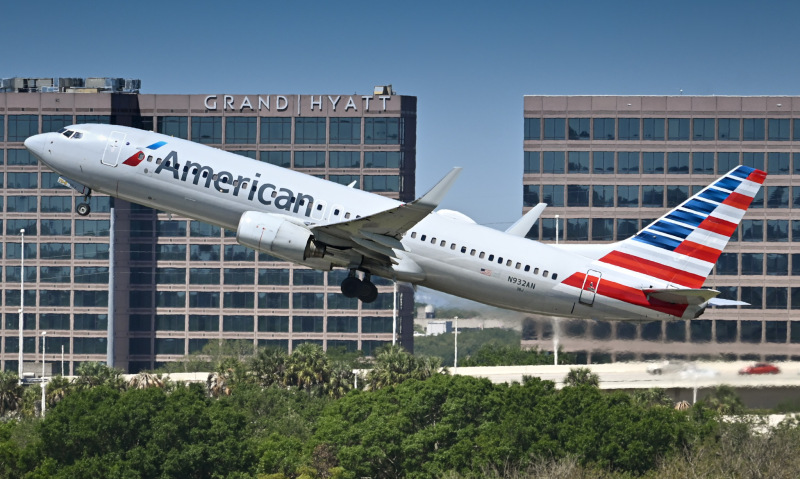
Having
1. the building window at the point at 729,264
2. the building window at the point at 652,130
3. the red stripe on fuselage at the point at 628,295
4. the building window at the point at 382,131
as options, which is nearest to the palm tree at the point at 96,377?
the building window at the point at 382,131

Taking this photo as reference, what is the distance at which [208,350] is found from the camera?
544 feet

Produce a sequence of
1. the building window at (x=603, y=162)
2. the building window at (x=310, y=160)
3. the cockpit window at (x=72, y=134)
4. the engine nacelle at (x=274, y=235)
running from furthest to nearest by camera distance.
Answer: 1. the building window at (x=310, y=160)
2. the building window at (x=603, y=162)
3. the cockpit window at (x=72, y=134)
4. the engine nacelle at (x=274, y=235)

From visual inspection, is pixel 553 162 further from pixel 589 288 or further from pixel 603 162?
pixel 589 288

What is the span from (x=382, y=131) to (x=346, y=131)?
16.9ft

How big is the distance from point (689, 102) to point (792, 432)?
8390cm

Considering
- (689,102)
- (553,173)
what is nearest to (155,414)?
(553,173)

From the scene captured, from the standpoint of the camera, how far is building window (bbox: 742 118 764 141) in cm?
16550

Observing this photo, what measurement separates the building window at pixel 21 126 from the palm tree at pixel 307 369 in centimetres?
7954

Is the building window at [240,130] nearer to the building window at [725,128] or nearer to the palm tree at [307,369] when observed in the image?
the building window at [725,128]

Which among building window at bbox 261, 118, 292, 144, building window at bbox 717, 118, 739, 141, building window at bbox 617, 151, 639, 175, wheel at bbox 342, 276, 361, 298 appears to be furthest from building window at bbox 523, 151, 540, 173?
wheel at bbox 342, 276, 361, 298

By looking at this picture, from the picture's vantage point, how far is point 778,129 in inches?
6501

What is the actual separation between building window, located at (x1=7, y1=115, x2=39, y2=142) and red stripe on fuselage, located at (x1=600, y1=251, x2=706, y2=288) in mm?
142274

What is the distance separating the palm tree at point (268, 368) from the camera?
405 ft

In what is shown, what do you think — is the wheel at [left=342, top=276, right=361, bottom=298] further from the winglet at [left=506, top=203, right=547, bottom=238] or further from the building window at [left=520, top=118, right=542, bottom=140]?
the building window at [left=520, top=118, right=542, bottom=140]
